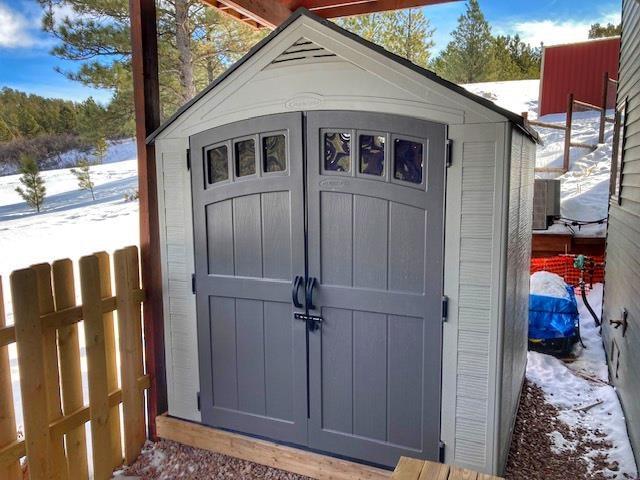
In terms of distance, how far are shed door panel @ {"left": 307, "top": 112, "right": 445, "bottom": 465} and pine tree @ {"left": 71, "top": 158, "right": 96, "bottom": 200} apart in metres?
11.2

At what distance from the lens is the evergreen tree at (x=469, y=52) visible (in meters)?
24.9

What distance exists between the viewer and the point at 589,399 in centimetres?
407

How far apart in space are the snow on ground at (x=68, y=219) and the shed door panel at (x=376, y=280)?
8325 millimetres

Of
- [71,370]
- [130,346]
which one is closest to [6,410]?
[71,370]

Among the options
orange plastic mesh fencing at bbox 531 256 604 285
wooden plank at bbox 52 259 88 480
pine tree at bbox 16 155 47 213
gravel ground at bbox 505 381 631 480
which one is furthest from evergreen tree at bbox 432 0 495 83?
wooden plank at bbox 52 259 88 480

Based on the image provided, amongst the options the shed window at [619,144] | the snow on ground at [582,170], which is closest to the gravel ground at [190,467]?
the shed window at [619,144]

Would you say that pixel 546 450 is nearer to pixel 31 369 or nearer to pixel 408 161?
pixel 408 161

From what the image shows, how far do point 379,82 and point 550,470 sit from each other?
2643mm

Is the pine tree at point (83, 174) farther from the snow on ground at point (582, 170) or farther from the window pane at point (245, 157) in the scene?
the snow on ground at point (582, 170)

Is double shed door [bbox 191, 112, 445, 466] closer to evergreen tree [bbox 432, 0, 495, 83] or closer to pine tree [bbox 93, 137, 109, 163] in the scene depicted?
pine tree [bbox 93, 137, 109, 163]

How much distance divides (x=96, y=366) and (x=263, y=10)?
9.38 feet

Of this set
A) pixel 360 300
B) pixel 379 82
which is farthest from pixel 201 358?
pixel 379 82

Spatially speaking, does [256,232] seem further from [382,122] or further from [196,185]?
[382,122]

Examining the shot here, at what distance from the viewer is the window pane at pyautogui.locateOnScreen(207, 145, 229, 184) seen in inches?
118
